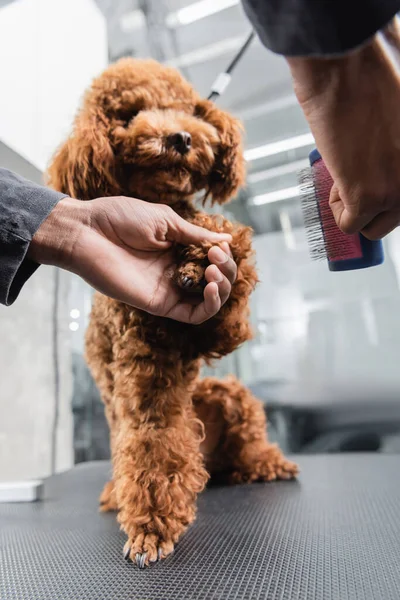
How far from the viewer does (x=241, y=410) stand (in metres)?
1.28

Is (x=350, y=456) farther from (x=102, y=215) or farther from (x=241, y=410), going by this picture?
(x=102, y=215)

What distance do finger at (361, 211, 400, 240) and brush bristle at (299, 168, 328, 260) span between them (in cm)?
15

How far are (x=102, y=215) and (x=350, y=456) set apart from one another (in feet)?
4.82

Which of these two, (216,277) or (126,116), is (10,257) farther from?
(126,116)

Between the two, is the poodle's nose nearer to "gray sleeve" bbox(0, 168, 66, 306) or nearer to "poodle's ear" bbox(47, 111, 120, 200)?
"poodle's ear" bbox(47, 111, 120, 200)

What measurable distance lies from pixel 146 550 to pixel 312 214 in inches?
22.8

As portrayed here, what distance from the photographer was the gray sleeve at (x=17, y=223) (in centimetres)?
71

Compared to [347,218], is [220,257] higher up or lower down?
lower down

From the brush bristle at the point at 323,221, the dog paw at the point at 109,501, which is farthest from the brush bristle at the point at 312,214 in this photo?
the dog paw at the point at 109,501

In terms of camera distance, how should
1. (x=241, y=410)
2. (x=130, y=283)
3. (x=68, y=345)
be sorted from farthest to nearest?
(x=68, y=345), (x=241, y=410), (x=130, y=283)

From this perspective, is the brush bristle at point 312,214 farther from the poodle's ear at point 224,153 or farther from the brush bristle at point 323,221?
the poodle's ear at point 224,153

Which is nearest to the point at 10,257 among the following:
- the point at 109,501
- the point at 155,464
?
the point at 155,464

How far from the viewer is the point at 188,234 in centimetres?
79

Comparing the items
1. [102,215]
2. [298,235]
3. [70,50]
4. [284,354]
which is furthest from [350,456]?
[70,50]
